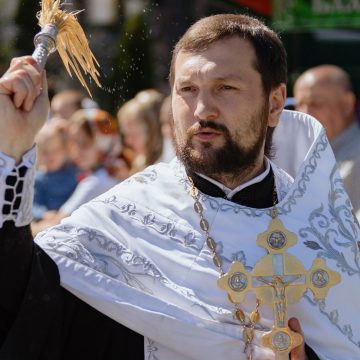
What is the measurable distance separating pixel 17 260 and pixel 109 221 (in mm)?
556

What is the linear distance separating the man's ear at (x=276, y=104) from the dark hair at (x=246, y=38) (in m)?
0.02

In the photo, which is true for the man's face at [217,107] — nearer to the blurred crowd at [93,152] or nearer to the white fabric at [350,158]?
the white fabric at [350,158]

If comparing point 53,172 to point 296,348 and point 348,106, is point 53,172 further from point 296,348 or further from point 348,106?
point 296,348

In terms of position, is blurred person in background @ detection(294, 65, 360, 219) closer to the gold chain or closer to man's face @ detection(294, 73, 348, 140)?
man's face @ detection(294, 73, 348, 140)

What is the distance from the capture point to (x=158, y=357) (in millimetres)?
3545

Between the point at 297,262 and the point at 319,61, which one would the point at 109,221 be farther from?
the point at 319,61

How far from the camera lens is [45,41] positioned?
327 cm

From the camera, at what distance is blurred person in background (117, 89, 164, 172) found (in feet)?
23.6

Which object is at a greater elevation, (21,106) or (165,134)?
(21,106)

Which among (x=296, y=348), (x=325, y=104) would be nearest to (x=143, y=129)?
(x=325, y=104)

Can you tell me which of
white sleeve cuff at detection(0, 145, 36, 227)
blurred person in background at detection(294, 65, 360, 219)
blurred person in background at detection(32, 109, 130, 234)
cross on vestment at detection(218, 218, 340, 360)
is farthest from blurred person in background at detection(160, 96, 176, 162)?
white sleeve cuff at detection(0, 145, 36, 227)

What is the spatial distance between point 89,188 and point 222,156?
3660 mm

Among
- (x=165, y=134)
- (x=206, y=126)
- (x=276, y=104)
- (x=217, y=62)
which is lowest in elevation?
(x=165, y=134)

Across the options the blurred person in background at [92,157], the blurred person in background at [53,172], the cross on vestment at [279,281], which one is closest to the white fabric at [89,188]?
the blurred person in background at [92,157]
